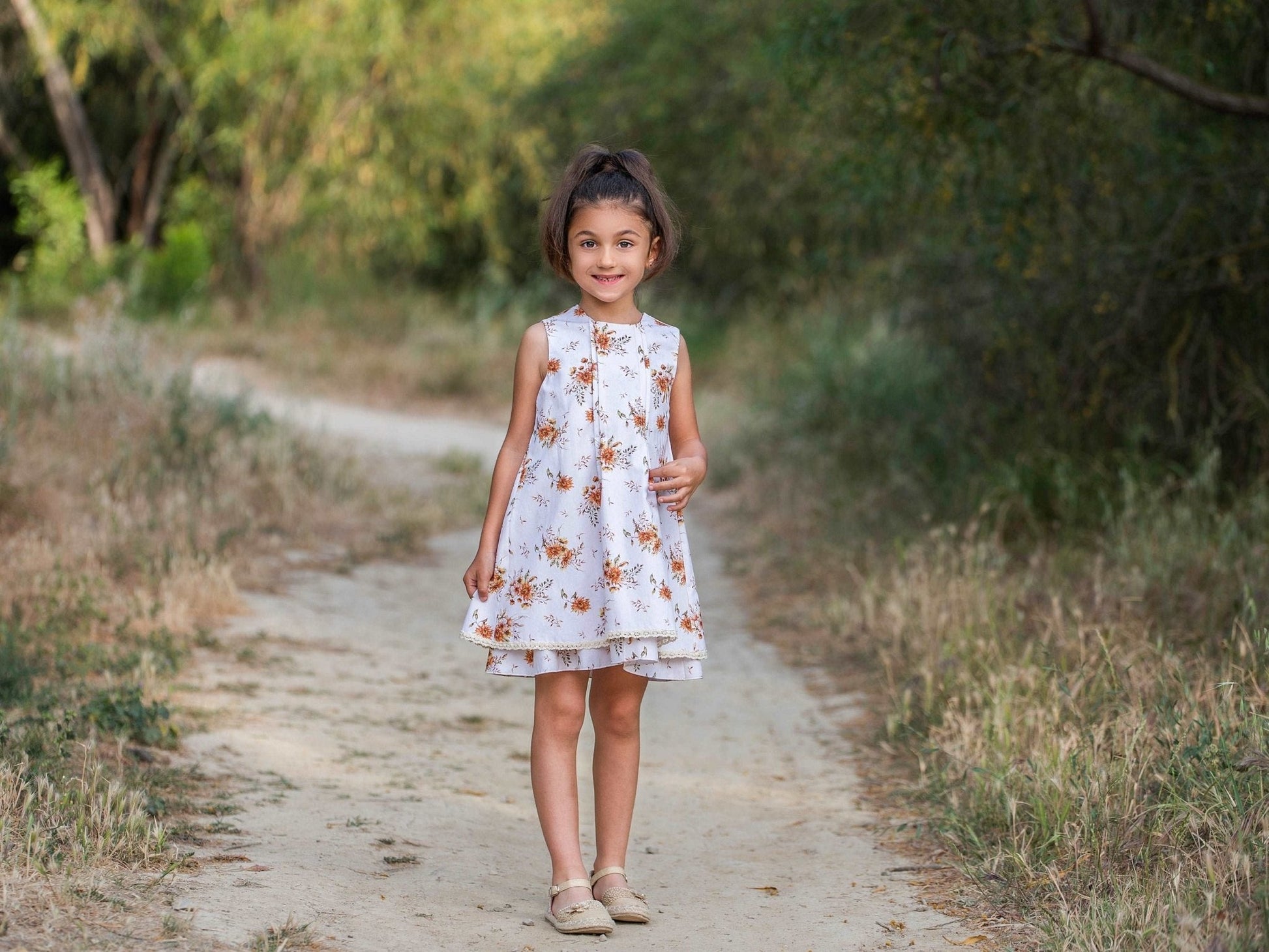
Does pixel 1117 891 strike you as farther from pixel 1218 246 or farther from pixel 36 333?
pixel 36 333

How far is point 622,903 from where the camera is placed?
136 inches

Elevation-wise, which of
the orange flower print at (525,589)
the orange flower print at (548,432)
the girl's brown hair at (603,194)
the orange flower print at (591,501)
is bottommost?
the orange flower print at (525,589)

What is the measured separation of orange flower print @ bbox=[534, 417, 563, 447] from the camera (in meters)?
3.51

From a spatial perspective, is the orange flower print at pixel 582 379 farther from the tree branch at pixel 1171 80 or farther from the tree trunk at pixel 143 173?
the tree trunk at pixel 143 173

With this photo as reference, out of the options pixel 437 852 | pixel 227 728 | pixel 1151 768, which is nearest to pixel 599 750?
pixel 437 852

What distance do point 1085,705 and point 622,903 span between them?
175cm

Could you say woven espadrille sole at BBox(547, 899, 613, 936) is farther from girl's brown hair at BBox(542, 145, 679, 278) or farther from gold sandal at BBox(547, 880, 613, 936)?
girl's brown hair at BBox(542, 145, 679, 278)

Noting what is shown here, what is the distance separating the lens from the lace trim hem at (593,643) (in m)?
3.35

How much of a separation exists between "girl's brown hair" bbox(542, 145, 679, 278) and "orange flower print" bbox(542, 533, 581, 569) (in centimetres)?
70

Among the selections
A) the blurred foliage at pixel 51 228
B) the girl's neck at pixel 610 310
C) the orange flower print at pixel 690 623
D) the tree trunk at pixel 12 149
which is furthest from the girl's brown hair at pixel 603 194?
the tree trunk at pixel 12 149

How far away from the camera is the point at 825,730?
5.41 metres

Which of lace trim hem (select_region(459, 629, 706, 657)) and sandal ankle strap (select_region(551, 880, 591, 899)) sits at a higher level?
lace trim hem (select_region(459, 629, 706, 657))

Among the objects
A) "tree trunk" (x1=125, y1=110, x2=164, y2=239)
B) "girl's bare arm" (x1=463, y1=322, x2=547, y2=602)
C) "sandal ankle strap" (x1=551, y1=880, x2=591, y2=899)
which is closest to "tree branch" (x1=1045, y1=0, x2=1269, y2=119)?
"girl's bare arm" (x1=463, y1=322, x2=547, y2=602)

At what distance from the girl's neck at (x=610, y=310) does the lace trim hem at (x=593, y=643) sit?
2.56 feet
